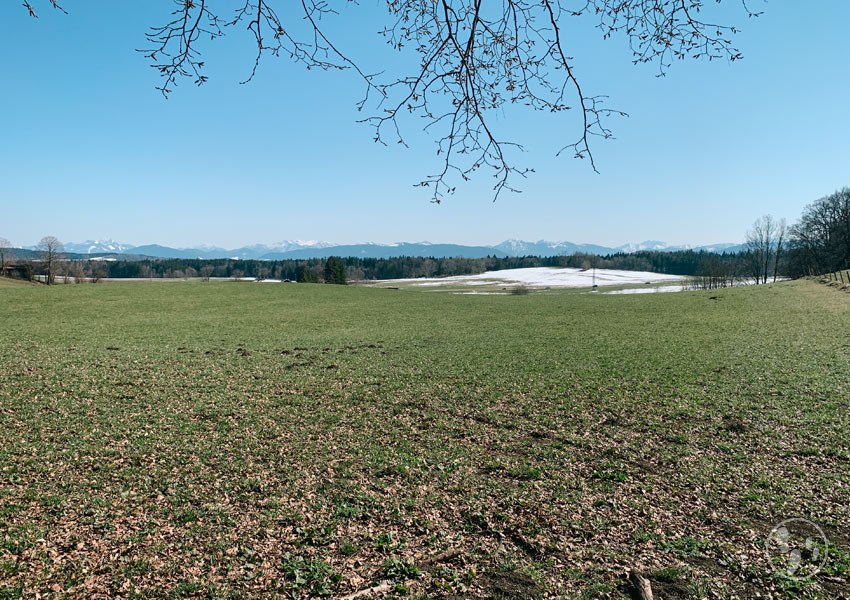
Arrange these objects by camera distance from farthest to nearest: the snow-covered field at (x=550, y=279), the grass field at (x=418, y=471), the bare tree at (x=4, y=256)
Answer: the snow-covered field at (x=550, y=279), the bare tree at (x=4, y=256), the grass field at (x=418, y=471)

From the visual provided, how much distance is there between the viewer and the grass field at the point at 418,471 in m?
3.82

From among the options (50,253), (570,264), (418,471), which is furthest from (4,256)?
(570,264)

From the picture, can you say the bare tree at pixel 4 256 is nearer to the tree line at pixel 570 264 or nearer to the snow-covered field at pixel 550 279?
the tree line at pixel 570 264

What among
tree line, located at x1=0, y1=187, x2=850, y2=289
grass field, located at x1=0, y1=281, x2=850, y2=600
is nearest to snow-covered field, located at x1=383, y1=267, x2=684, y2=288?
tree line, located at x1=0, y1=187, x2=850, y2=289

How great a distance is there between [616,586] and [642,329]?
63.6ft

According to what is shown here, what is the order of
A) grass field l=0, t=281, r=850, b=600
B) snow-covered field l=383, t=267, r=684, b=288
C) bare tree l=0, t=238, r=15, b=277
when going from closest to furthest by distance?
grass field l=0, t=281, r=850, b=600 < bare tree l=0, t=238, r=15, b=277 < snow-covered field l=383, t=267, r=684, b=288

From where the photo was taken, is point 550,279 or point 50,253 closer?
point 50,253

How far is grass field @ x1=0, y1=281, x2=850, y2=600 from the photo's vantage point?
3824mm

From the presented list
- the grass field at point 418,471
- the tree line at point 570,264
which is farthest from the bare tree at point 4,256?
the grass field at point 418,471

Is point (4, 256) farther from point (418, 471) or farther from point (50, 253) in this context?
point (418, 471)

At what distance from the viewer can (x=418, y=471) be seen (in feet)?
19.5

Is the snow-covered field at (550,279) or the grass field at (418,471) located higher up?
the snow-covered field at (550,279)

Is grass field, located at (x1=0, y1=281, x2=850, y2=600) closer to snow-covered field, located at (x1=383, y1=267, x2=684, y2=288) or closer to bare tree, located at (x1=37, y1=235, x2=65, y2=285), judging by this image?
bare tree, located at (x1=37, y1=235, x2=65, y2=285)

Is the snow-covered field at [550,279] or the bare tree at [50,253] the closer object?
the bare tree at [50,253]
